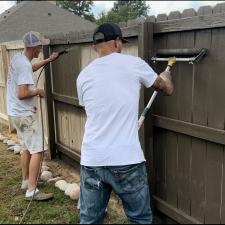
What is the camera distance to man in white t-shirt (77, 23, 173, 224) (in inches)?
87.6

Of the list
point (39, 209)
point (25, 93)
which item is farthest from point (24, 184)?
point (25, 93)

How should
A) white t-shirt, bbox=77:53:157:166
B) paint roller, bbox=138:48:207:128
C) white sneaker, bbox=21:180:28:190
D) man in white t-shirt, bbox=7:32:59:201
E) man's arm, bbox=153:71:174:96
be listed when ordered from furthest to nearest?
white sneaker, bbox=21:180:28:190
man in white t-shirt, bbox=7:32:59:201
paint roller, bbox=138:48:207:128
man's arm, bbox=153:71:174:96
white t-shirt, bbox=77:53:157:166

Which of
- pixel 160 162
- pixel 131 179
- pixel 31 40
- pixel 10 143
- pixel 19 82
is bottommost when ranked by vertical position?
pixel 10 143

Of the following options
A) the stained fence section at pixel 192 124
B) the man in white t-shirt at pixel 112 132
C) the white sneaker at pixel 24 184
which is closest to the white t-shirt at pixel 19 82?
the white sneaker at pixel 24 184

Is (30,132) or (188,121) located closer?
(188,121)

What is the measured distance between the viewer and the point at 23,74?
12.5 ft

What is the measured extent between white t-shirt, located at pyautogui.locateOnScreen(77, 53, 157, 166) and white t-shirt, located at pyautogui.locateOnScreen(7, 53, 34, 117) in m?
1.70

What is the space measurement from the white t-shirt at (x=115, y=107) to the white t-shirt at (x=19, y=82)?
1.70 m

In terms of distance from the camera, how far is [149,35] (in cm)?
316

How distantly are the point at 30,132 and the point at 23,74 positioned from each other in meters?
0.65

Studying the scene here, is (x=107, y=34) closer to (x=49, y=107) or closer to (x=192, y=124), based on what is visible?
(x=192, y=124)

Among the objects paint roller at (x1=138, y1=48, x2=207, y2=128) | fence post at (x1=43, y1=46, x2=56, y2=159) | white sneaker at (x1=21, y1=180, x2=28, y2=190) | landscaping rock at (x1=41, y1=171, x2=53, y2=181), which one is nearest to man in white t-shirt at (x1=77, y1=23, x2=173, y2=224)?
paint roller at (x1=138, y1=48, x2=207, y2=128)

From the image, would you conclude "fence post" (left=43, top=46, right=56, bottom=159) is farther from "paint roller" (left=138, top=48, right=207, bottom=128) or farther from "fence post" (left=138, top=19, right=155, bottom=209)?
"paint roller" (left=138, top=48, right=207, bottom=128)

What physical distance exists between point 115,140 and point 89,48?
2.31 m
